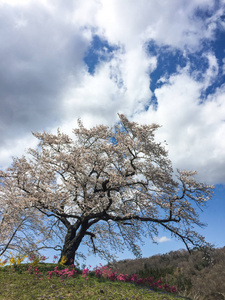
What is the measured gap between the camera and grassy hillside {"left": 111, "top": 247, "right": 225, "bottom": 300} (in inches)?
564

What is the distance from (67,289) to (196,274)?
42.8 feet

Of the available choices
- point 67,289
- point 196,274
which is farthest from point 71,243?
point 196,274

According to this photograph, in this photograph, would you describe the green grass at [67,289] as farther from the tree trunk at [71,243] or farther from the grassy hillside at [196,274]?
the grassy hillside at [196,274]

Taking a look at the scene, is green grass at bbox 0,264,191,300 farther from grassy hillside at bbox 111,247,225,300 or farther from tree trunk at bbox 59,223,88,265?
grassy hillside at bbox 111,247,225,300

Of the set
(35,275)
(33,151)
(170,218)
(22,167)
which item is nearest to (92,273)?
(35,275)

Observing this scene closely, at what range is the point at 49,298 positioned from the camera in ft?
30.3

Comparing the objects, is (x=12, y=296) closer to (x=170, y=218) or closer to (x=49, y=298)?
(x=49, y=298)

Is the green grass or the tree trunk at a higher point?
the tree trunk

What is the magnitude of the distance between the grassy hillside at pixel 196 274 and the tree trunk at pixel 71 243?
8.55 feet

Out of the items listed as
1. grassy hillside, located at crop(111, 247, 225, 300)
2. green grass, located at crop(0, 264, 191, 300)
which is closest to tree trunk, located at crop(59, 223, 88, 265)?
green grass, located at crop(0, 264, 191, 300)

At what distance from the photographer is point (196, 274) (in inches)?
750

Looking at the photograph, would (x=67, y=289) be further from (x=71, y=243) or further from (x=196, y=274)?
(x=196, y=274)

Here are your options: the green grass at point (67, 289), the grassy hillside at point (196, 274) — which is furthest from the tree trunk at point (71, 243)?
the grassy hillside at point (196, 274)

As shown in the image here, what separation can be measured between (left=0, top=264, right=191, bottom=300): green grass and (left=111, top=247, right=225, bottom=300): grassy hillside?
11.4ft
